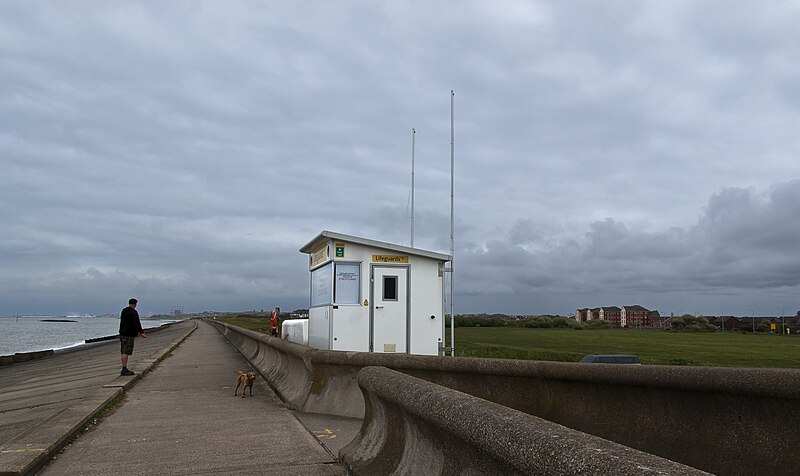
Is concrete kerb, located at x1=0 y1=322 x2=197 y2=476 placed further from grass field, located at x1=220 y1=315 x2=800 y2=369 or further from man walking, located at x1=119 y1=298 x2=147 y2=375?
grass field, located at x1=220 y1=315 x2=800 y2=369

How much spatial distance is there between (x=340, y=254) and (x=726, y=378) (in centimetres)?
850

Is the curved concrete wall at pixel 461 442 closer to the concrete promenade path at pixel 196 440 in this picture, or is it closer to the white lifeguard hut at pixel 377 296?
the concrete promenade path at pixel 196 440

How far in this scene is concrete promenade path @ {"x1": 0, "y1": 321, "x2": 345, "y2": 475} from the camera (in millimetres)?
6789

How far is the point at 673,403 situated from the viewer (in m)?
5.99

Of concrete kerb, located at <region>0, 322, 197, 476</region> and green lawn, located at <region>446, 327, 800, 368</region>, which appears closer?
concrete kerb, located at <region>0, 322, 197, 476</region>

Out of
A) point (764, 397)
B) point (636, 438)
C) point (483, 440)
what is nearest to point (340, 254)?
point (636, 438)

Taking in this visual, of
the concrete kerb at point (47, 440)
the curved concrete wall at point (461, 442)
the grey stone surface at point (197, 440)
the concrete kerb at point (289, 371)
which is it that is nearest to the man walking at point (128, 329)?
the concrete kerb at point (289, 371)

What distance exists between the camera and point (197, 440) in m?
8.12

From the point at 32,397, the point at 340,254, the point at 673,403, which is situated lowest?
the point at 32,397

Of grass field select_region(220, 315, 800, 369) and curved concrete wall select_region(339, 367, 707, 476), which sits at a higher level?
curved concrete wall select_region(339, 367, 707, 476)

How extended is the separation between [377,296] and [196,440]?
5.86m

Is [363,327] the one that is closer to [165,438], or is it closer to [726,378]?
[165,438]

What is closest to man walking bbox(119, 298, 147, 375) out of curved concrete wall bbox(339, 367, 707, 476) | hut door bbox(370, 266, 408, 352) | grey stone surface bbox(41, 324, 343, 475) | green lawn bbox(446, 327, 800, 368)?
grey stone surface bbox(41, 324, 343, 475)

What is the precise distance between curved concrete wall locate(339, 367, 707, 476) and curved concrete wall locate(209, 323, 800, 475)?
2181mm
